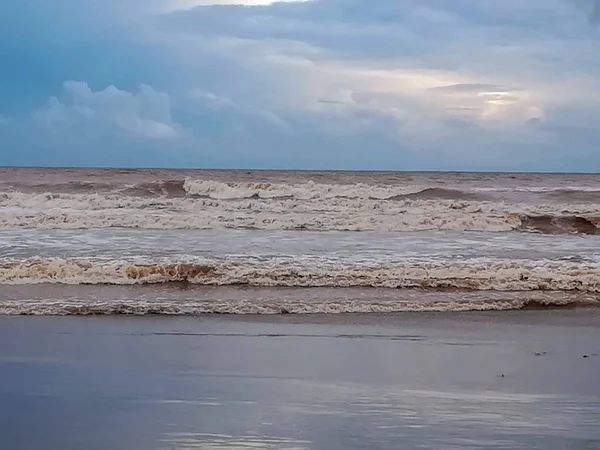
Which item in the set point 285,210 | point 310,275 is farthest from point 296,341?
point 285,210

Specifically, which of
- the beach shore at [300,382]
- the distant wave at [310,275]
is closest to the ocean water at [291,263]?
the distant wave at [310,275]

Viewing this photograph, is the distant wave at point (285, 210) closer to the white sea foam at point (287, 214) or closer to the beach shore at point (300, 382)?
the white sea foam at point (287, 214)

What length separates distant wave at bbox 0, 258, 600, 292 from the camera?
8102mm

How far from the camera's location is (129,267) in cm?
838

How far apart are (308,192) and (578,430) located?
63.5 feet

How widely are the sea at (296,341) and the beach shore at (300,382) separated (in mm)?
16

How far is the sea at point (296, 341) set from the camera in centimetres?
379

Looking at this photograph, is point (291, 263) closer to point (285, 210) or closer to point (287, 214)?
point (287, 214)

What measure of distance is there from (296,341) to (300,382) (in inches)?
43.8

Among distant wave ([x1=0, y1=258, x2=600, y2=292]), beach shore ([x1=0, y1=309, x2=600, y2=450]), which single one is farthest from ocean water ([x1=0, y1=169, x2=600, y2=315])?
beach shore ([x1=0, y1=309, x2=600, y2=450])

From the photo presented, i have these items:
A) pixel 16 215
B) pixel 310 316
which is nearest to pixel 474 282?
pixel 310 316

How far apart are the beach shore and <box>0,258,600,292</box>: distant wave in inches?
57.4

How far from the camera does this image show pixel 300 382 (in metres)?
4.59

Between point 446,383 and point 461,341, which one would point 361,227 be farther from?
point 446,383
